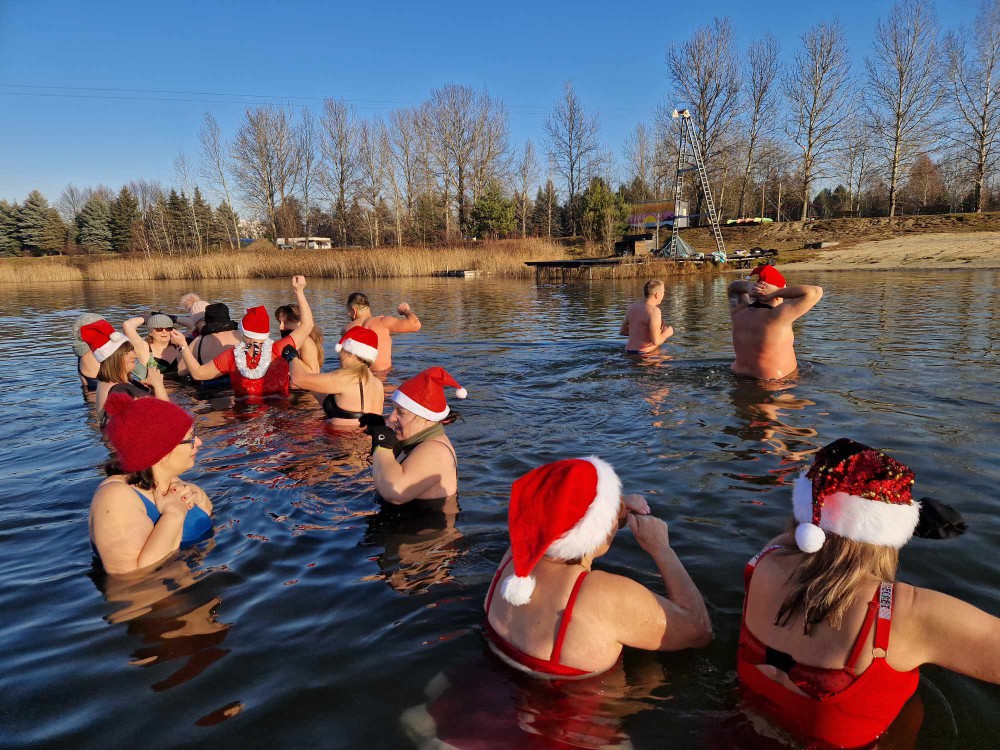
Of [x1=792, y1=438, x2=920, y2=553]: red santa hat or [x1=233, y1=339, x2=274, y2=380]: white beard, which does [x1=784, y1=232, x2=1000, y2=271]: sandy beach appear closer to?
[x1=233, y1=339, x2=274, y2=380]: white beard

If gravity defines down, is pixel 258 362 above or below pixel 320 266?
below

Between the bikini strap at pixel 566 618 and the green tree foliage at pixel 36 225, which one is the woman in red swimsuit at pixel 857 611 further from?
the green tree foliage at pixel 36 225

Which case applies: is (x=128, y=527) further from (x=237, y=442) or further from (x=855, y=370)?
(x=855, y=370)

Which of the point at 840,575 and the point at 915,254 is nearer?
the point at 840,575

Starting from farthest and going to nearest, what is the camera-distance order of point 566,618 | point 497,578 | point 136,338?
point 136,338 < point 497,578 < point 566,618

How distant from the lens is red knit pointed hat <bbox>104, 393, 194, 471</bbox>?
143 inches

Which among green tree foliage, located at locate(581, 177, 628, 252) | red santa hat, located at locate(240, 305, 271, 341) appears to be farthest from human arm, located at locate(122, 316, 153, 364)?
green tree foliage, located at locate(581, 177, 628, 252)

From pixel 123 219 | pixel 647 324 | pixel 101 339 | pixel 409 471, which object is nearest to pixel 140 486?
pixel 409 471

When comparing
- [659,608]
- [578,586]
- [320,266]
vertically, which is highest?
[320,266]

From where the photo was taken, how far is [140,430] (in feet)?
11.9

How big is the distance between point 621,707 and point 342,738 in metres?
1.25

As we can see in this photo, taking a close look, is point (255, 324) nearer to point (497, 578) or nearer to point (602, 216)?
point (497, 578)

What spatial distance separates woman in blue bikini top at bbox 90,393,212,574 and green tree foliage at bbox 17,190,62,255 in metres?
88.3

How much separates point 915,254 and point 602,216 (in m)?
21.7
